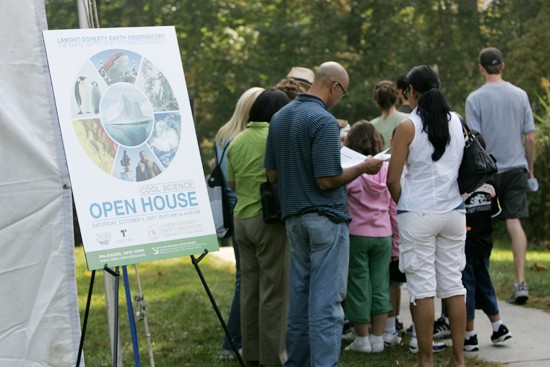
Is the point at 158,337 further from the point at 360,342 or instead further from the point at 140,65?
the point at 140,65

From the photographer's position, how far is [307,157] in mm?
5887

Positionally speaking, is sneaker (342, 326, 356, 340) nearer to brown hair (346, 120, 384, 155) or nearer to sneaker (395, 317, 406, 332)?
sneaker (395, 317, 406, 332)

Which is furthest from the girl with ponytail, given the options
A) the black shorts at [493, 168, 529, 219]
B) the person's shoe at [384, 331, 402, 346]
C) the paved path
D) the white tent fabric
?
the black shorts at [493, 168, 529, 219]

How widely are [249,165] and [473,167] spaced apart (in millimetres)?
1574

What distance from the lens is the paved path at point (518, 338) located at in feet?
21.8

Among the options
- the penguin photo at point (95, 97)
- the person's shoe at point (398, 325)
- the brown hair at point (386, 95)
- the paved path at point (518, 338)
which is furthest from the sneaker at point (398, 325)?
the penguin photo at point (95, 97)

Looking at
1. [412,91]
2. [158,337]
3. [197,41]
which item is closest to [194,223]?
[412,91]

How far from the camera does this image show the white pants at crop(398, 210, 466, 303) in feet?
19.5

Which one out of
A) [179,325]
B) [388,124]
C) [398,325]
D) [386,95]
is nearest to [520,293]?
[398,325]

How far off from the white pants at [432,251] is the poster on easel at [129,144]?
1.28 metres

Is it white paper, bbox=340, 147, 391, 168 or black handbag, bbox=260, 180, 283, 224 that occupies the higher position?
white paper, bbox=340, 147, 391, 168

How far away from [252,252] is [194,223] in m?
1.27

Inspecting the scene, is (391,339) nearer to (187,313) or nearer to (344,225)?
(344,225)

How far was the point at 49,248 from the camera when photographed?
5.81 meters
